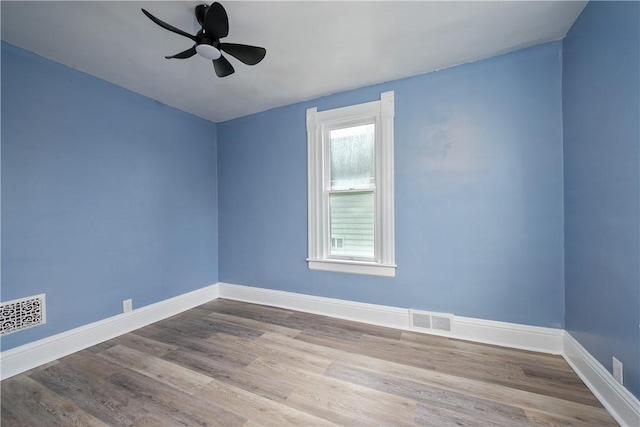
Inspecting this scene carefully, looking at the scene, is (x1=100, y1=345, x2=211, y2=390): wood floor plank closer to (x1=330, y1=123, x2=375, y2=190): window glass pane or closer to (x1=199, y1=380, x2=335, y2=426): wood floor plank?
(x1=199, y1=380, x2=335, y2=426): wood floor plank

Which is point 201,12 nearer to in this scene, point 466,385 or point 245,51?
point 245,51

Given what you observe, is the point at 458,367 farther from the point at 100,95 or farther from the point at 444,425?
the point at 100,95

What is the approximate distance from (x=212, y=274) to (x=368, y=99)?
310 cm

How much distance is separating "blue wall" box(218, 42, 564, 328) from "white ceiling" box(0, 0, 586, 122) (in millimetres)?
247

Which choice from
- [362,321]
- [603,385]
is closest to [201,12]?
[362,321]

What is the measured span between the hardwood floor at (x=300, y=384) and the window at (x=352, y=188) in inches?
32.4

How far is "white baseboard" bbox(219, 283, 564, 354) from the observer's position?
2027 millimetres

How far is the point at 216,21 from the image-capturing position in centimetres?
151

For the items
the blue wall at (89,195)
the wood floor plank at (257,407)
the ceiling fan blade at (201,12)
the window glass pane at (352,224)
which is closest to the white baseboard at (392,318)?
the window glass pane at (352,224)

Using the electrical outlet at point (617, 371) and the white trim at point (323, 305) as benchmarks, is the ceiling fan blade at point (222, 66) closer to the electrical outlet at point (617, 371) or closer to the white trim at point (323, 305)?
the white trim at point (323, 305)

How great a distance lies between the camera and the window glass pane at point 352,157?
2.74 meters

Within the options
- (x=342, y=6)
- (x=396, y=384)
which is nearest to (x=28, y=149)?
(x=342, y=6)

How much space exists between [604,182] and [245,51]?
8.07ft

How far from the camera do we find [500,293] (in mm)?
2143
